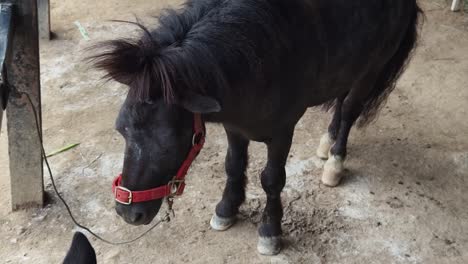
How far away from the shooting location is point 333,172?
3375 mm

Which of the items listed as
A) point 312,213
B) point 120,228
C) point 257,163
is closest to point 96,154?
point 120,228

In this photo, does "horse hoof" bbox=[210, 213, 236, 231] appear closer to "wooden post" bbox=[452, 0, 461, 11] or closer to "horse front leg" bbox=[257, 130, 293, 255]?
"horse front leg" bbox=[257, 130, 293, 255]

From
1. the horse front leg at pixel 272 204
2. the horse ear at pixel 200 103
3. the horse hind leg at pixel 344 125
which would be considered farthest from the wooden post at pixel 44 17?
the horse ear at pixel 200 103

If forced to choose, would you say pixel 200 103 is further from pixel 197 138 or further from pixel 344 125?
pixel 344 125

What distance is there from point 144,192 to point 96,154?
4.92ft

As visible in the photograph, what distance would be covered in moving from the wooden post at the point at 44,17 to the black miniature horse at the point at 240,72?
7.61 ft

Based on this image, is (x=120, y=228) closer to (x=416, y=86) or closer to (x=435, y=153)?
(x=435, y=153)

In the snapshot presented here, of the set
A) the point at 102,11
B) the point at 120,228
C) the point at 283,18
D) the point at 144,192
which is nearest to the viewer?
the point at 144,192

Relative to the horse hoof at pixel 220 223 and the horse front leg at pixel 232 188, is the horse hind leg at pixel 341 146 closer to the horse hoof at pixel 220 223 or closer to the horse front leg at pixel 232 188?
the horse front leg at pixel 232 188

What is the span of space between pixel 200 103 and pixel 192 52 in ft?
0.58

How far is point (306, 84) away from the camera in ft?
8.53

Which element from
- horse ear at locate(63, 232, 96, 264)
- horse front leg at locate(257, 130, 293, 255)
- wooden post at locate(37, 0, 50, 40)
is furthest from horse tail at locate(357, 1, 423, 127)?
wooden post at locate(37, 0, 50, 40)

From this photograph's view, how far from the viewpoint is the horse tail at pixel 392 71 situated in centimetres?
329

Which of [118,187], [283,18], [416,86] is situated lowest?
Answer: [416,86]
